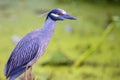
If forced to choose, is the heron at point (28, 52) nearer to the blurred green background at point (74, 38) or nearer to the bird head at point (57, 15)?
the bird head at point (57, 15)

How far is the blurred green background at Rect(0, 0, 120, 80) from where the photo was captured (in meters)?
3.30

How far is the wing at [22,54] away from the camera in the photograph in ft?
5.12

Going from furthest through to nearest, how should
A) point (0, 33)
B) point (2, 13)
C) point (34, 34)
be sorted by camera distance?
point (2, 13), point (0, 33), point (34, 34)

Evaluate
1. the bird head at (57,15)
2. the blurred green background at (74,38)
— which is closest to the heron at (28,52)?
the bird head at (57,15)

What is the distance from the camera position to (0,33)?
12.1 ft

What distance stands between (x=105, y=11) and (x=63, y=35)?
67 centimetres

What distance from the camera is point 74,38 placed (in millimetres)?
3734

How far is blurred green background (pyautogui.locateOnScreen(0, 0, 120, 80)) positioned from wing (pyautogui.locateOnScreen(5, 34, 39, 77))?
4.21ft

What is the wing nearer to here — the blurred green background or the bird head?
the bird head

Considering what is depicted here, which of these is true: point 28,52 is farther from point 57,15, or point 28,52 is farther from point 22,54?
point 57,15

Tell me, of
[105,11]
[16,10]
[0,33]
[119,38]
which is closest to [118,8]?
[105,11]

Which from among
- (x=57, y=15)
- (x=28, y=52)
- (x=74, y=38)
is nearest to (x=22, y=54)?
(x=28, y=52)

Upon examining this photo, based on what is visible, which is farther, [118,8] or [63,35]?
[118,8]

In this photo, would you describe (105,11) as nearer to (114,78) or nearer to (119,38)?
(119,38)
